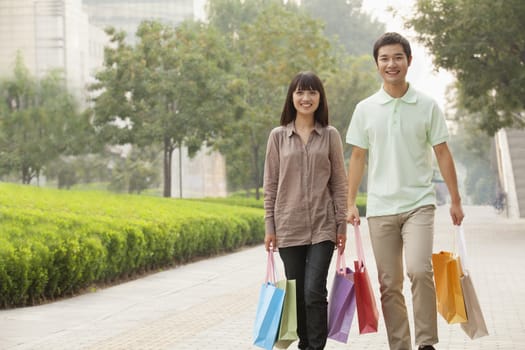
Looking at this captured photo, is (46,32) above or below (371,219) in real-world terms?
above

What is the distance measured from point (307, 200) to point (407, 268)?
0.70m

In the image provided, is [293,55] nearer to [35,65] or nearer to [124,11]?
[124,11]

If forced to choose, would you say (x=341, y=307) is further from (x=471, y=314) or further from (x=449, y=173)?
(x=449, y=173)

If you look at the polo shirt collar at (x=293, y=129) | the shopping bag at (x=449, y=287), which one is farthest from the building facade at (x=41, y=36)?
the shopping bag at (x=449, y=287)

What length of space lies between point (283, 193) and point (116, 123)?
26519 mm

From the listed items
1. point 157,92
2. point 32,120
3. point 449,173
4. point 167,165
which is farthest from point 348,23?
point 449,173

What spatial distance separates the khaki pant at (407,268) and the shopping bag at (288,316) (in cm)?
55

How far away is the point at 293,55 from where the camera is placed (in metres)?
37.8

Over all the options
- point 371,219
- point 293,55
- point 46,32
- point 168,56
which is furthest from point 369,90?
point 371,219

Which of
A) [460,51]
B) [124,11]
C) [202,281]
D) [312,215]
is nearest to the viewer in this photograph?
[312,215]

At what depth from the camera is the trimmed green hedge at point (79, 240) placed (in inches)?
403

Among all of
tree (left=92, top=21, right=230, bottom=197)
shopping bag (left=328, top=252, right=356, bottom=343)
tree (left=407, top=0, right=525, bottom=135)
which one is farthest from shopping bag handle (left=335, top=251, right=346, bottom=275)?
tree (left=92, top=21, right=230, bottom=197)

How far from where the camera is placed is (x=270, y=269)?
611 centimetres

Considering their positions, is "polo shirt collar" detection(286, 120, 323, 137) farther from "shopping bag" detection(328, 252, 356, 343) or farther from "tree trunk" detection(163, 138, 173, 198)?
"tree trunk" detection(163, 138, 173, 198)
